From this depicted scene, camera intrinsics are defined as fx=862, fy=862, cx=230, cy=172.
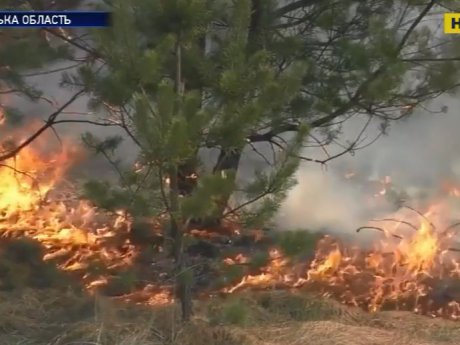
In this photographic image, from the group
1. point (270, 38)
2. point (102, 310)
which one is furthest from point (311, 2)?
point (102, 310)

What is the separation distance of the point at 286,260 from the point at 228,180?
1.16m

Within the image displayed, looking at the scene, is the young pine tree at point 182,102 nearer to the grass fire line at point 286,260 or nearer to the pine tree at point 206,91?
the pine tree at point 206,91

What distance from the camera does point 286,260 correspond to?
5.28m

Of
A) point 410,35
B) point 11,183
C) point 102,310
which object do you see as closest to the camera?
point 102,310

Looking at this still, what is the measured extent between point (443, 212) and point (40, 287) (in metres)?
3.46

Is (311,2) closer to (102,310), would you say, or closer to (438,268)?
(438,268)

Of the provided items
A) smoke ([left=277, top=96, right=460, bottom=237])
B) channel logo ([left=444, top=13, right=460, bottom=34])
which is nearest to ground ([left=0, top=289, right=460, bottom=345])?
smoke ([left=277, top=96, right=460, bottom=237])

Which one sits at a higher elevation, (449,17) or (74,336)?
(449,17)

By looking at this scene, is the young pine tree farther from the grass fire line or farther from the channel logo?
the channel logo

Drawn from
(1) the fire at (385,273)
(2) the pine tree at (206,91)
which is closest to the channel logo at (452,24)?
(2) the pine tree at (206,91)

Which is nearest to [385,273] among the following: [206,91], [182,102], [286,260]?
[286,260]

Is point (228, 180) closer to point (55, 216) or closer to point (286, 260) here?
point (286, 260)

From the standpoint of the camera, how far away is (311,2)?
6.09m

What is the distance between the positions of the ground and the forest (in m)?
0.02
